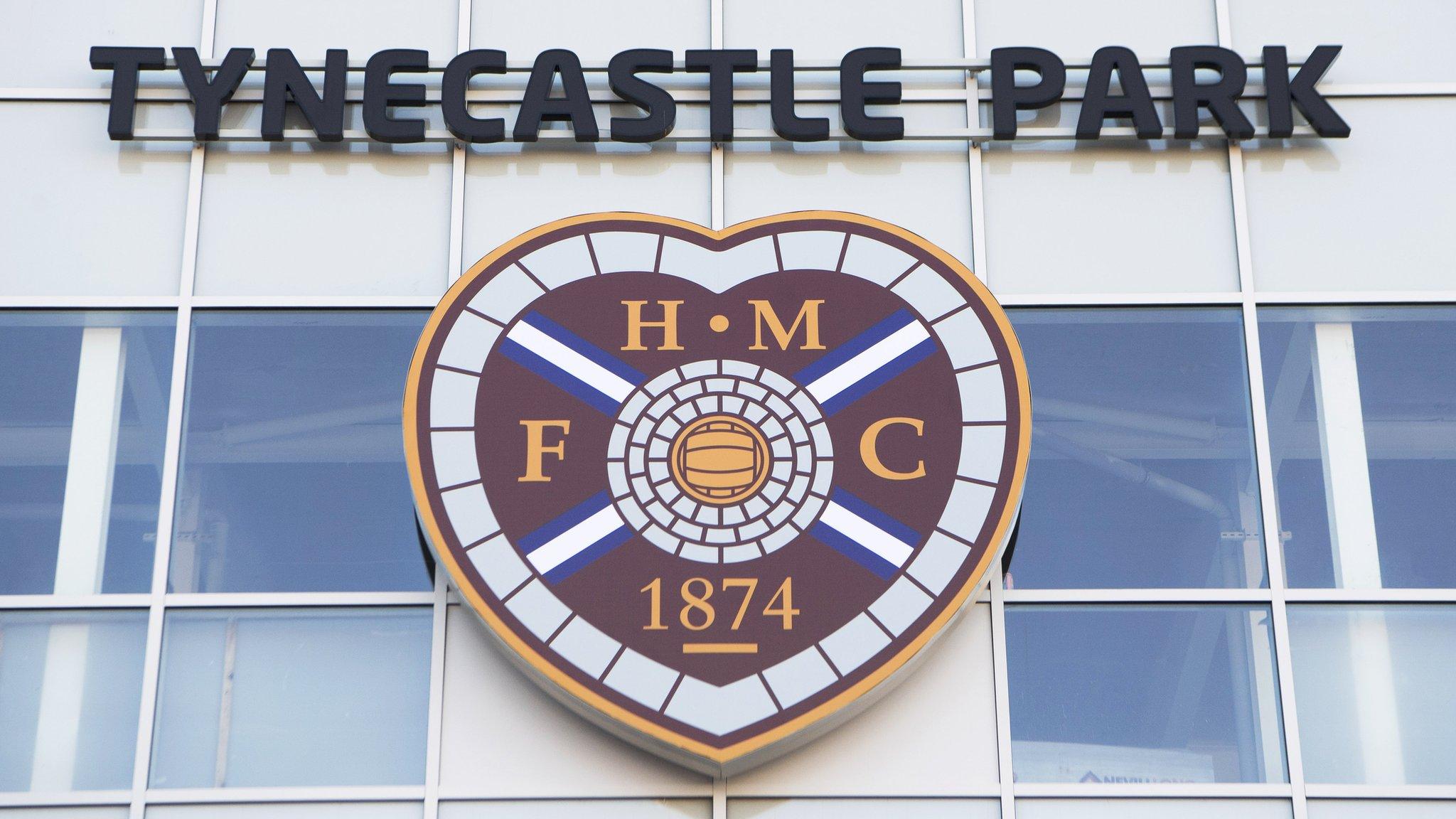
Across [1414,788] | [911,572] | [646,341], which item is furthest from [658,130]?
[1414,788]

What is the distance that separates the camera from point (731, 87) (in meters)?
11.2

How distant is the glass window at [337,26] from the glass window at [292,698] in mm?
3524

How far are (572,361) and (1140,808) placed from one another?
12.3 ft

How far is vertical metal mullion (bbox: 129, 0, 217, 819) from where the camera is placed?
9734 mm

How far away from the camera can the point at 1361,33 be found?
11.6m

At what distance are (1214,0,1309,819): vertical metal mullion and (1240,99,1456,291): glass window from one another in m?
0.08

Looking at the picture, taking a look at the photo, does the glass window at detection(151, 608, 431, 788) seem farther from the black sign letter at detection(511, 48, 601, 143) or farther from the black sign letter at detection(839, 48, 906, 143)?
the black sign letter at detection(839, 48, 906, 143)

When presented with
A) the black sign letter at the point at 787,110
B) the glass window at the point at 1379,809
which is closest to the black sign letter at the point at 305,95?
the black sign letter at the point at 787,110

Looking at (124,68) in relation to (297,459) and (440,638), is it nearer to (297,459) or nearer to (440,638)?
(297,459)

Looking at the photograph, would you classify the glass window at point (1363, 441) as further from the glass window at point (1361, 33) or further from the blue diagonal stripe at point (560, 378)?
the blue diagonal stripe at point (560, 378)

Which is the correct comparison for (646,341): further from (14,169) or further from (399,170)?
(14,169)

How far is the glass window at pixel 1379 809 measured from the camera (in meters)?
9.65

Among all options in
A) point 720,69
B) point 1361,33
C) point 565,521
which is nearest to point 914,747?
point 565,521

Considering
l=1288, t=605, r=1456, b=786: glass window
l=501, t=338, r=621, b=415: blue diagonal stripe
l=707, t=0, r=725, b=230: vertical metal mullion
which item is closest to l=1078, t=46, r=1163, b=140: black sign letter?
l=707, t=0, r=725, b=230: vertical metal mullion
